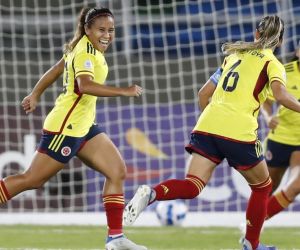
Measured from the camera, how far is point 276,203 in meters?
8.80

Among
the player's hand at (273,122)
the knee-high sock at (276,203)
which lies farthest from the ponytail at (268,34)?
the knee-high sock at (276,203)

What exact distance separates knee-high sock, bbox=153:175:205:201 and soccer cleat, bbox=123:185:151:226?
13 cm

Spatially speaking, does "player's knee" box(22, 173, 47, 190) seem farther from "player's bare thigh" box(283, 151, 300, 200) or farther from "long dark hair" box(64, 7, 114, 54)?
"player's bare thigh" box(283, 151, 300, 200)

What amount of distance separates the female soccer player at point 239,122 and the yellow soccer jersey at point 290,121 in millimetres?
1971

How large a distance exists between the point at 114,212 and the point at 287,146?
7.97ft

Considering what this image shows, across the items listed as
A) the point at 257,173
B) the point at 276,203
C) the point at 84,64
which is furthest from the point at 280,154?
the point at 84,64

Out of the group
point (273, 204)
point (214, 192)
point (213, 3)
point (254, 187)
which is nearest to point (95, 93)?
point (254, 187)

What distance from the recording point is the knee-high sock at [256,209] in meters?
7.01

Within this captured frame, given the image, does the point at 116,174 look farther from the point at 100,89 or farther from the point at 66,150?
the point at 100,89

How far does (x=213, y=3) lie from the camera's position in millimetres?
12172

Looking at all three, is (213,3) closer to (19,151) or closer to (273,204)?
(19,151)

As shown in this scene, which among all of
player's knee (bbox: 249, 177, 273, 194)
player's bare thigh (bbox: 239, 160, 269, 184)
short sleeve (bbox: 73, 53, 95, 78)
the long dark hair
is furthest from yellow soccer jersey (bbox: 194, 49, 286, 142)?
the long dark hair

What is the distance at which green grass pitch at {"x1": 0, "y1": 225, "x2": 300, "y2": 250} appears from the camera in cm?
852

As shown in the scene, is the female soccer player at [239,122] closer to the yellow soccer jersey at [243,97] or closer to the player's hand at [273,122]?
the yellow soccer jersey at [243,97]
